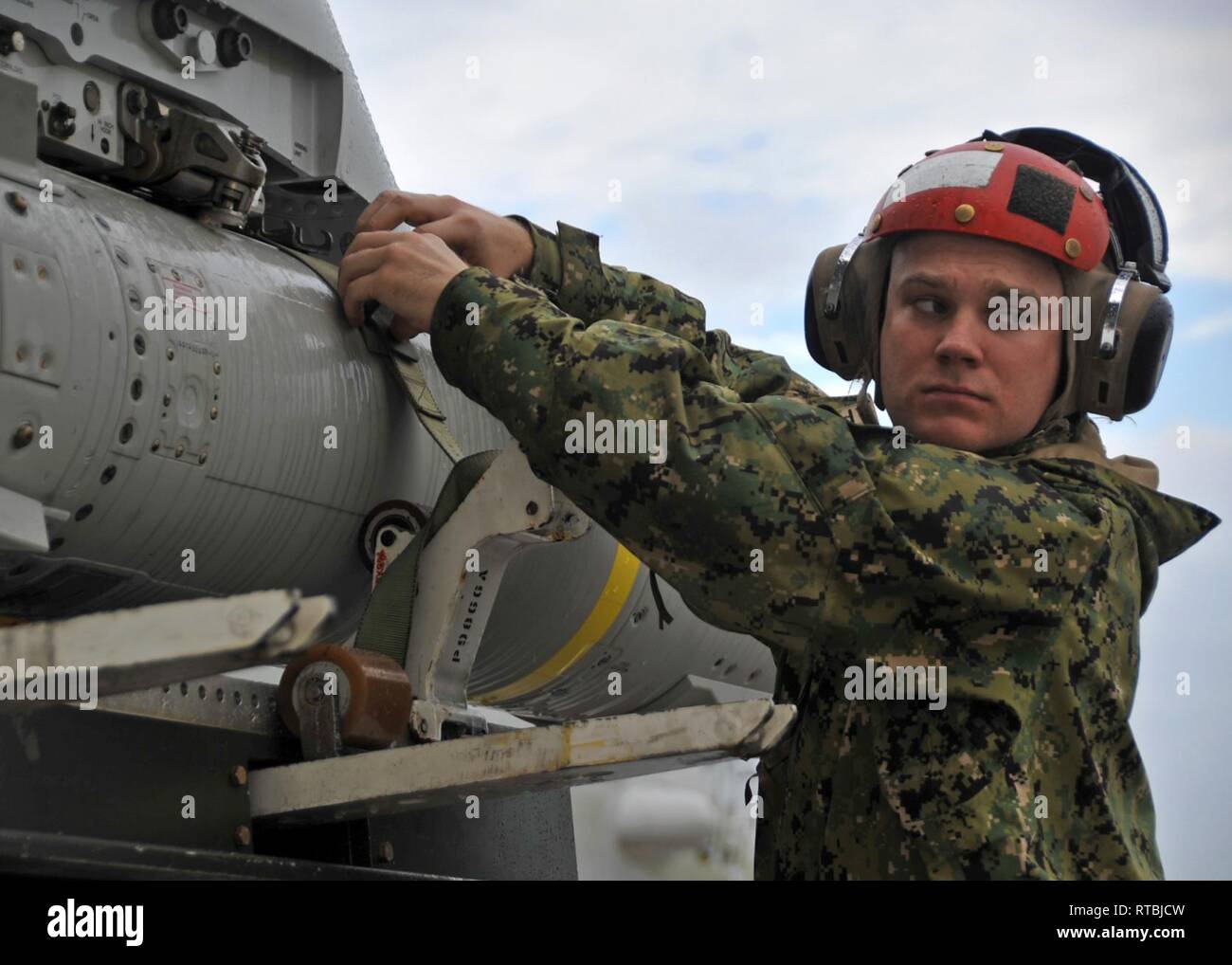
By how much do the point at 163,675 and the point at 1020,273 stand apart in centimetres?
167

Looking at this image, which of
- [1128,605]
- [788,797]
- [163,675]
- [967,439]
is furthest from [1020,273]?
[163,675]

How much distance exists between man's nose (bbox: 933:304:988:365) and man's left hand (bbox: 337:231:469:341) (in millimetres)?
814

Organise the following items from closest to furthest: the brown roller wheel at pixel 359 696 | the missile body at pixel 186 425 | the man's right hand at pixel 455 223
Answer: the missile body at pixel 186 425, the brown roller wheel at pixel 359 696, the man's right hand at pixel 455 223

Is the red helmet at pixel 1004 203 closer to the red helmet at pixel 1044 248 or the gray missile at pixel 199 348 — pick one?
the red helmet at pixel 1044 248

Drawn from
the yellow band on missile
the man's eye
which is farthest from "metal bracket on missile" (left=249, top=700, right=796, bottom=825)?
the yellow band on missile

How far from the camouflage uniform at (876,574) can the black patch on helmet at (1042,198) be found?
0.45 m

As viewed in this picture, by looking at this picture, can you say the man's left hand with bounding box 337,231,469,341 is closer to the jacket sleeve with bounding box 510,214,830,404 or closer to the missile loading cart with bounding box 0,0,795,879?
the missile loading cart with bounding box 0,0,795,879

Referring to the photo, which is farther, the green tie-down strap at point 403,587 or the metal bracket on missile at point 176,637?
the green tie-down strap at point 403,587

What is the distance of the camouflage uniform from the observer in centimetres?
244

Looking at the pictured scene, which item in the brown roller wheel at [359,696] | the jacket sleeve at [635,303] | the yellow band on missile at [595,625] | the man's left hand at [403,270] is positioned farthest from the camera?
the yellow band on missile at [595,625]

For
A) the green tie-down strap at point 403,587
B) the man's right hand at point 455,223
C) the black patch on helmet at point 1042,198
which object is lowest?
the green tie-down strap at point 403,587

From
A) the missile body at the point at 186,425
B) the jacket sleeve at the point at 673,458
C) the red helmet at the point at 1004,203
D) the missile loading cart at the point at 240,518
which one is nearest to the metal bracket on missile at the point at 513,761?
the missile loading cart at the point at 240,518

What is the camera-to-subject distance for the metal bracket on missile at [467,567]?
271cm

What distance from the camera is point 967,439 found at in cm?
279
